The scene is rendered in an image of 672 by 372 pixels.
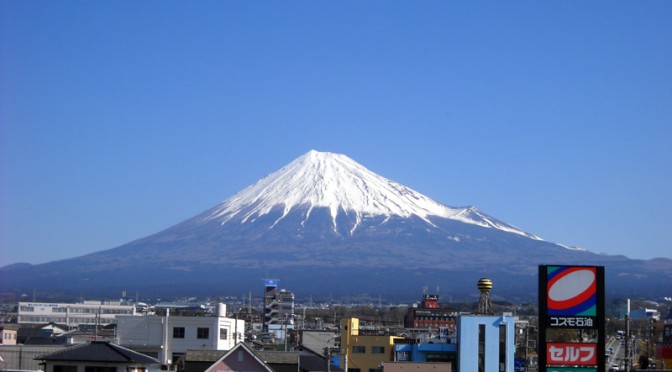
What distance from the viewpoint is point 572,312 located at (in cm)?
2631

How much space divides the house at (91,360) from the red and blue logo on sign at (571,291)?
13.2 m

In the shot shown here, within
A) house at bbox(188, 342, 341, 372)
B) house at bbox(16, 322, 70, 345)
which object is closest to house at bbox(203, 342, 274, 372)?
house at bbox(188, 342, 341, 372)

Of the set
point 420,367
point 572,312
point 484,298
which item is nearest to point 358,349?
point 484,298

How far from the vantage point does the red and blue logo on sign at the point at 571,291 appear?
26.3 m

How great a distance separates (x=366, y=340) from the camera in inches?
2251

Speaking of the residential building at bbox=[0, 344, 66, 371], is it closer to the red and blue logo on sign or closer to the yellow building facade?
the yellow building facade

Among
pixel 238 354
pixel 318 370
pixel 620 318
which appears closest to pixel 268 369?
pixel 238 354

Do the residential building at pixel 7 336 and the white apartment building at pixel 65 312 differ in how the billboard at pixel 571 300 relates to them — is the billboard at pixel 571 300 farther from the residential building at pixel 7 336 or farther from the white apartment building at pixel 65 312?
the white apartment building at pixel 65 312

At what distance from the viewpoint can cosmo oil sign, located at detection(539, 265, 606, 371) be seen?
26281 millimetres

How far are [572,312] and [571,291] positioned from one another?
43cm

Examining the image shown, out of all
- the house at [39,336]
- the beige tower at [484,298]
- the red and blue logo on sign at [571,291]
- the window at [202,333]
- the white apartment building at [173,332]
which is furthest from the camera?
the beige tower at [484,298]

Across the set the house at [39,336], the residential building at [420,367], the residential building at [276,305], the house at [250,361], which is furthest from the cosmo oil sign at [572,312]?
the residential building at [276,305]

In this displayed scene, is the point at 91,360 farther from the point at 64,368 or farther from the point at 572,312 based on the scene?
the point at 572,312

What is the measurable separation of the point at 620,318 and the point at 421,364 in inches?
2455
